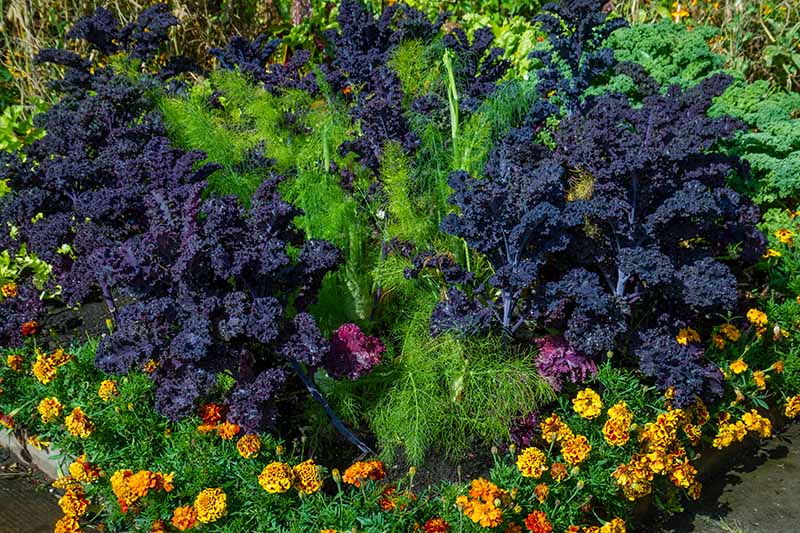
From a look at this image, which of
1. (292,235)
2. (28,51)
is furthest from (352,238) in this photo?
(28,51)

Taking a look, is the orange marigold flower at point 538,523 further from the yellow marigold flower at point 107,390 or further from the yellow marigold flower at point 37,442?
the yellow marigold flower at point 37,442

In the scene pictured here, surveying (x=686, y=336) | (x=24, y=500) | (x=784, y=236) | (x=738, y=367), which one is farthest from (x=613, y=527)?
(x=24, y=500)

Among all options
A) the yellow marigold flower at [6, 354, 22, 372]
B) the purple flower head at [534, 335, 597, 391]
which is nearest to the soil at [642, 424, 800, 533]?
the purple flower head at [534, 335, 597, 391]

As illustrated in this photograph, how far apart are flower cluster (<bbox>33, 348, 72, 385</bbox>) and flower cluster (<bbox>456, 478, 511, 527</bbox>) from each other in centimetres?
205

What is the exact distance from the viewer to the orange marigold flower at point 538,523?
272 centimetres

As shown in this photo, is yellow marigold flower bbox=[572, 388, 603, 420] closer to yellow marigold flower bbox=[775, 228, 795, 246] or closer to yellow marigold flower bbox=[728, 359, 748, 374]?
yellow marigold flower bbox=[728, 359, 748, 374]

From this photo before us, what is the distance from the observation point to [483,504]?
8.80ft

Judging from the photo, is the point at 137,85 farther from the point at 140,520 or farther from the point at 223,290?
the point at 140,520

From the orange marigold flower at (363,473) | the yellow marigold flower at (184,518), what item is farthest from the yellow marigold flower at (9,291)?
the orange marigold flower at (363,473)

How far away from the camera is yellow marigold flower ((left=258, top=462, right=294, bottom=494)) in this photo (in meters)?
2.77

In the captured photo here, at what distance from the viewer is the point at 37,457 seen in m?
3.66

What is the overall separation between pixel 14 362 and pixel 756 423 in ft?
11.7

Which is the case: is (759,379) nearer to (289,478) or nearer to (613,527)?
(613,527)

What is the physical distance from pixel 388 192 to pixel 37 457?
212cm
